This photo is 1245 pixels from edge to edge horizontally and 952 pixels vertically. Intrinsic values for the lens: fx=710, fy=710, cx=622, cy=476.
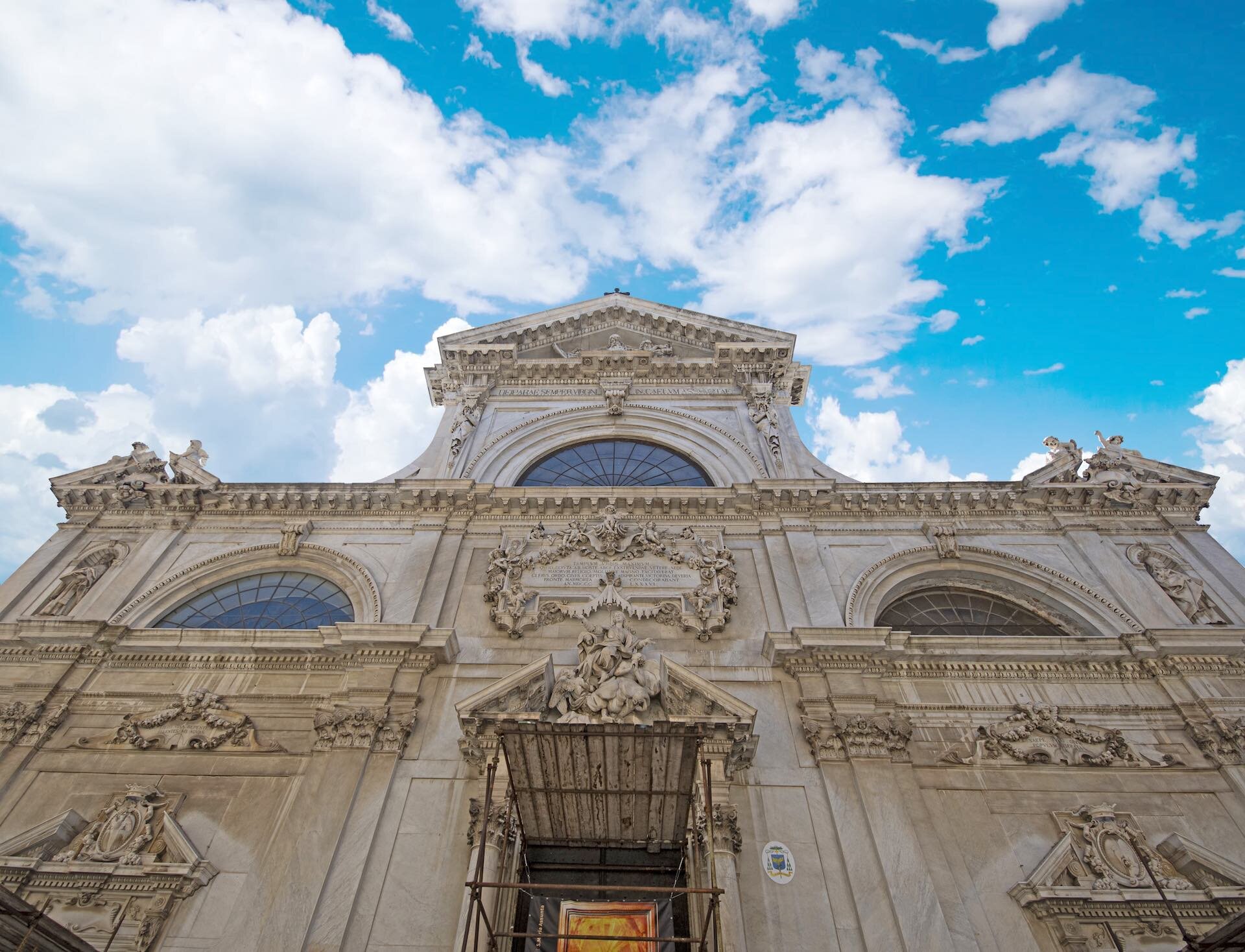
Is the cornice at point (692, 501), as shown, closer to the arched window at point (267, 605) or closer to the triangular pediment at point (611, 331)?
the arched window at point (267, 605)

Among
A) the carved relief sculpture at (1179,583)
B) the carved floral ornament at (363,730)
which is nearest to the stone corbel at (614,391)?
the carved floral ornament at (363,730)

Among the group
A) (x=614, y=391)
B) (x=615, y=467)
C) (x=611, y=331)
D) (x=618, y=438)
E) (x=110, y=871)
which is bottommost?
(x=110, y=871)

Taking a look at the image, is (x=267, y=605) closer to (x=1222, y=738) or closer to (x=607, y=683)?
(x=607, y=683)

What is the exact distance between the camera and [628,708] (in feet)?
33.3

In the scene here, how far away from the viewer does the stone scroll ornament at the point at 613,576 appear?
12.8 m

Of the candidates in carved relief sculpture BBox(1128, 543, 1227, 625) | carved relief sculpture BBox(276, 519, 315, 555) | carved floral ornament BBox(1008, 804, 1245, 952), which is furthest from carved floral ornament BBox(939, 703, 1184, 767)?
carved relief sculpture BBox(276, 519, 315, 555)

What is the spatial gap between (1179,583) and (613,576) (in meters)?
10.5

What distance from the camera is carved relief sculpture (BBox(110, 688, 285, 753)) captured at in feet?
37.1

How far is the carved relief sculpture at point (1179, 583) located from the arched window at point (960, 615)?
2117mm

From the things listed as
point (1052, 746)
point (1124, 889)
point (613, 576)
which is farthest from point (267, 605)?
point (1124, 889)

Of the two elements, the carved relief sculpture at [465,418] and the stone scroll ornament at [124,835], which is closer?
the stone scroll ornament at [124,835]

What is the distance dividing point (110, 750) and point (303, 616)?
3544 millimetres

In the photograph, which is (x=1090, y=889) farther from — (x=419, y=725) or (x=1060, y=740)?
(x=419, y=725)

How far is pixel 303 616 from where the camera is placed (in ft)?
45.1
